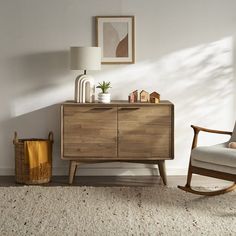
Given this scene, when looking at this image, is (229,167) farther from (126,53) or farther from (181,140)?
(126,53)

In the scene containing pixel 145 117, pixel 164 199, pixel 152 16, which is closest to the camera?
pixel 164 199

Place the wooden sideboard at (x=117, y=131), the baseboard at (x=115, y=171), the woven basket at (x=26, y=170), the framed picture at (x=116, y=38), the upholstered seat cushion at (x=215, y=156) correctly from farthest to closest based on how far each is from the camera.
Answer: the baseboard at (x=115, y=171) → the framed picture at (x=116, y=38) → the woven basket at (x=26, y=170) → the wooden sideboard at (x=117, y=131) → the upholstered seat cushion at (x=215, y=156)

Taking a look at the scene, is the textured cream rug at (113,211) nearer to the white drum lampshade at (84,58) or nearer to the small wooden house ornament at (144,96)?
the small wooden house ornament at (144,96)

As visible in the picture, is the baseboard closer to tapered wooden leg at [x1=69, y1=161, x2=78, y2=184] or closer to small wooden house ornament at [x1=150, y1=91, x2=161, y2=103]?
tapered wooden leg at [x1=69, y1=161, x2=78, y2=184]

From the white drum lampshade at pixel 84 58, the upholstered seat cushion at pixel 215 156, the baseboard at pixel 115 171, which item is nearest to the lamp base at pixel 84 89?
the white drum lampshade at pixel 84 58

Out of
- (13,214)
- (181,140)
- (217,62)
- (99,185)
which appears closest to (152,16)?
(217,62)

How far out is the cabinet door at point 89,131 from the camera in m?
4.59

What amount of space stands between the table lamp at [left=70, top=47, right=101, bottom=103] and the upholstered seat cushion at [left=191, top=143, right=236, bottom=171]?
1227mm

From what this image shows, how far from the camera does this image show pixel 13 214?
3654mm

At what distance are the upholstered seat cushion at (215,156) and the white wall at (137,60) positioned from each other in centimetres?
103

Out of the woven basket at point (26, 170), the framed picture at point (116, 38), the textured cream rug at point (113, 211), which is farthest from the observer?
the framed picture at point (116, 38)

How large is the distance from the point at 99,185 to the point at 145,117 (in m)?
0.76

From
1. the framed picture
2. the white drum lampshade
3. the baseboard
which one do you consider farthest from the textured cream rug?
the framed picture

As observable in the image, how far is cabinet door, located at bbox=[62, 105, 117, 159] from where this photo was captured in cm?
459
